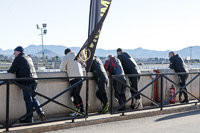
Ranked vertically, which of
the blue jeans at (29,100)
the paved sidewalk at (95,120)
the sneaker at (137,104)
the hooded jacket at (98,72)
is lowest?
the paved sidewalk at (95,120)

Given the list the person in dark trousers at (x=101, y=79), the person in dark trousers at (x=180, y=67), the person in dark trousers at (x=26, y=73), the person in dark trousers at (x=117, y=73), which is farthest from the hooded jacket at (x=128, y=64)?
the person in dark trousers at (x=26, y=73)

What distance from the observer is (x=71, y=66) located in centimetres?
841

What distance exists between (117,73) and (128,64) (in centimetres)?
72

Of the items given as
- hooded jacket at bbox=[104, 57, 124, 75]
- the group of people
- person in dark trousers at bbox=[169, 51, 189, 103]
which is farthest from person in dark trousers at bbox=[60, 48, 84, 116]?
person in dark trousers at bbox=[169, 51, 189, 103]

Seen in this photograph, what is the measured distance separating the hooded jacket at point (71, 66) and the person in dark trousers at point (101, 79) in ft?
1.50

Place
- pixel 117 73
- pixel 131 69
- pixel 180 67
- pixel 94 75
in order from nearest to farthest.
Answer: pixel 94 75
pixel 117 73
pixel 131 69
pixel 180 67

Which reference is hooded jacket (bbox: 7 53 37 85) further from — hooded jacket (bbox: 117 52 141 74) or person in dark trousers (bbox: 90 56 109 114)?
hooded jacket (bbox: 117 52 141 74)

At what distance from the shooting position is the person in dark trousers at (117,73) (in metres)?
9.16

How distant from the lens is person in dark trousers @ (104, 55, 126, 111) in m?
9.16

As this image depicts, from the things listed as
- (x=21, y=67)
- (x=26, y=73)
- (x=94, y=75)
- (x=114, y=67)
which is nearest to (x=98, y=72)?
(x=94, y=75)

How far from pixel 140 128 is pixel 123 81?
1.72 metres

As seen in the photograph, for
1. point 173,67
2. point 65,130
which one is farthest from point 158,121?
point 173,67

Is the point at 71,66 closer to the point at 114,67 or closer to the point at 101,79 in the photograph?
the point at 101,79

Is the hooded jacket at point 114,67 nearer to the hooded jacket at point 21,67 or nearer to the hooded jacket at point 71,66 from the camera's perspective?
the hooded jacket at point 71,66
